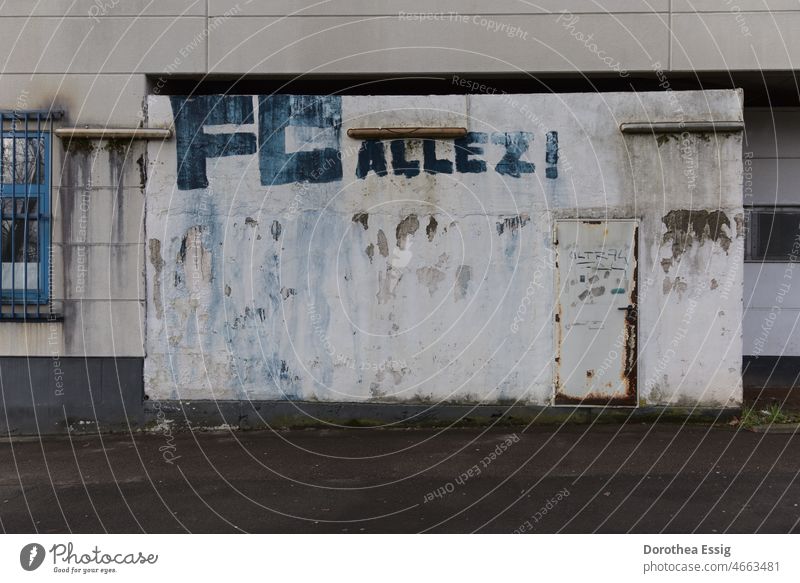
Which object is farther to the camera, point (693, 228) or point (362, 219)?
point (362, 219)

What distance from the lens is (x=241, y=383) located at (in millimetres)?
7863

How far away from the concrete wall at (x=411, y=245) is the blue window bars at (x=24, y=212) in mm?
1133

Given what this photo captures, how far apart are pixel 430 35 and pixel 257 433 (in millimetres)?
4609

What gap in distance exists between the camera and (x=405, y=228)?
7.78 metres

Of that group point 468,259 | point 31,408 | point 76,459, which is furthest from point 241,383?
point 468,259
